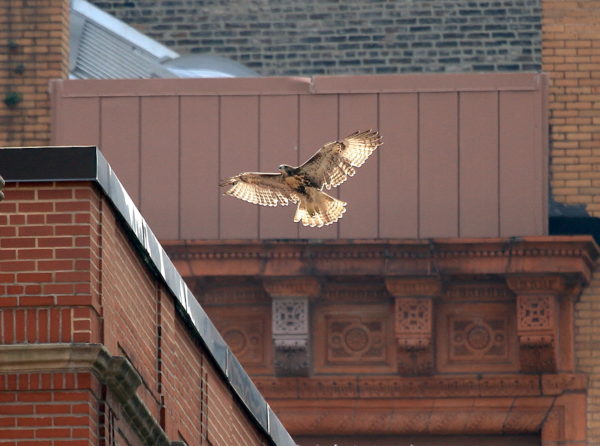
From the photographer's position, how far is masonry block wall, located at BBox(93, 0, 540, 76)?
27.5 metres

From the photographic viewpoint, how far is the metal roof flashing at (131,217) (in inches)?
439

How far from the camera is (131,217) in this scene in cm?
1205

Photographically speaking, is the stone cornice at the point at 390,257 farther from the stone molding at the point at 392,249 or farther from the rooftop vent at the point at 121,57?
the rooftop vent at the point at 121,57

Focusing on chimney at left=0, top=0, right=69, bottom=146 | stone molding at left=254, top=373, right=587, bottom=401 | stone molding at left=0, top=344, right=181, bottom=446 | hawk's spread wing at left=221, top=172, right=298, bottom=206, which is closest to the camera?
stone molding at left=0, top=344, right=181, bottom=446

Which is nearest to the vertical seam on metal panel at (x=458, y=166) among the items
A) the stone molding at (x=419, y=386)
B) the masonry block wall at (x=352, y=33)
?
the stone molding at (x=419, y=386)

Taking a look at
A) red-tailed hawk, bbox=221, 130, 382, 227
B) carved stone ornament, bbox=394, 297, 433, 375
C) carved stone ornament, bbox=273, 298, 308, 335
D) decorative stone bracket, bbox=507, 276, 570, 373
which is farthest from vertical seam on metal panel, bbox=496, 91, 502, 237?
red-tailed hawk, bbox=221, 130, 382, 227

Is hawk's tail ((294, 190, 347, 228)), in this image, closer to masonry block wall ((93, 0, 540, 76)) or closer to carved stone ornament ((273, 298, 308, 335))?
carved stone ornament ((273, 298, 308, 335))

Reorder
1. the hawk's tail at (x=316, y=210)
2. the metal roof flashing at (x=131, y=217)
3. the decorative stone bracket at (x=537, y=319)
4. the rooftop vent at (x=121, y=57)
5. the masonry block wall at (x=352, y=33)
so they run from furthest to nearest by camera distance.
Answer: the masonry block wall at (x=352, y=33) < the rooftop vent at (x=121, y=57) < the decorative stone bracket at (x=537, y=319) < the hawk's tail at (x=316, y=210) < the metal roof flashing at (x=131, y=217)

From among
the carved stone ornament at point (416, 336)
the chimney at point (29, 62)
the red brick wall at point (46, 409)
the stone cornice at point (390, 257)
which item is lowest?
the red brick wall at point (46, 409)

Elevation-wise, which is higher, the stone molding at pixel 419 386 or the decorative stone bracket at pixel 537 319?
the decorative stone bracket at pixel 537 319

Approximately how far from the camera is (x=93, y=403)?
1096 cm

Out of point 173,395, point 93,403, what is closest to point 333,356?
point 173,395

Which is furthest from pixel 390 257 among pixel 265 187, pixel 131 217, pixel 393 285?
pixel 131 217

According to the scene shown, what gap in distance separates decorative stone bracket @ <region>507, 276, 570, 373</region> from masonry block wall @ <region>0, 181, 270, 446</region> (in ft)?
32.8
